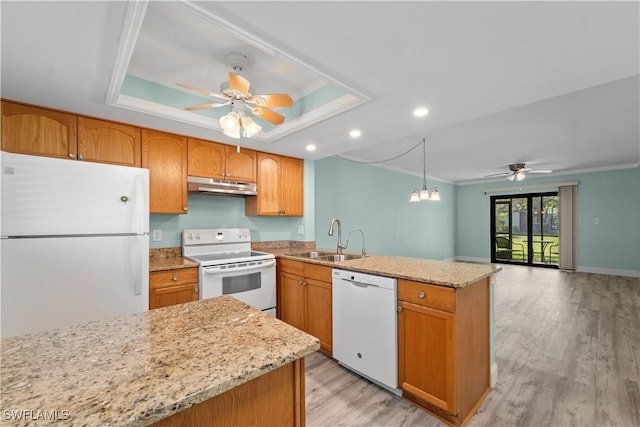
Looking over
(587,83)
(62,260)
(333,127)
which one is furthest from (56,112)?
(587,83)

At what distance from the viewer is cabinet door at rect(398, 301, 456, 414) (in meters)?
1.75

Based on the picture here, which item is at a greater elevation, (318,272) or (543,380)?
(318,272)

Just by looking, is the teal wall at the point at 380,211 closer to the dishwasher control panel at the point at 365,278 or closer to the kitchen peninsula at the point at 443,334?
the dishwasher control panel at the point at 365,278

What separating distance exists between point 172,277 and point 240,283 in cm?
63

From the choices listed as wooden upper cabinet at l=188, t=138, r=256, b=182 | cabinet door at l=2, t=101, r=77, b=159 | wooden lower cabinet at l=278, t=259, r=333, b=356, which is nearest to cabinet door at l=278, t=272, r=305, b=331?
wooden lower cabinet at l=278, t=259, r=333, b=356

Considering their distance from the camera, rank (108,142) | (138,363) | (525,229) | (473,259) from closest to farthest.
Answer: (138,363), (108,142), (525,229), (473,259)

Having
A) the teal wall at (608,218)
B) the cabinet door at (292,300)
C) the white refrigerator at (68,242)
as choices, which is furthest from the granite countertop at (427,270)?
the teal wall at (608,218)

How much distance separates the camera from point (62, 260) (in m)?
1.76

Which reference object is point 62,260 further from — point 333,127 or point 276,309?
point 333,127

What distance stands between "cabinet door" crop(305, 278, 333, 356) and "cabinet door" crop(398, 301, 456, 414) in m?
0.77

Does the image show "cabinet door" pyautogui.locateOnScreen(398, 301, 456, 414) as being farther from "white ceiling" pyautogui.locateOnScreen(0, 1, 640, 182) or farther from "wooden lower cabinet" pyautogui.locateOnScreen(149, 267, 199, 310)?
"wooden lower cabinet" pyautogui.locateOnScreen(149, 267, 199, 310)

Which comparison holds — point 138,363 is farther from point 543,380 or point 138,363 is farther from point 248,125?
point 543,380

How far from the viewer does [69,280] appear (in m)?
1.77

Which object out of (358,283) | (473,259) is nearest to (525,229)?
(473,259)
